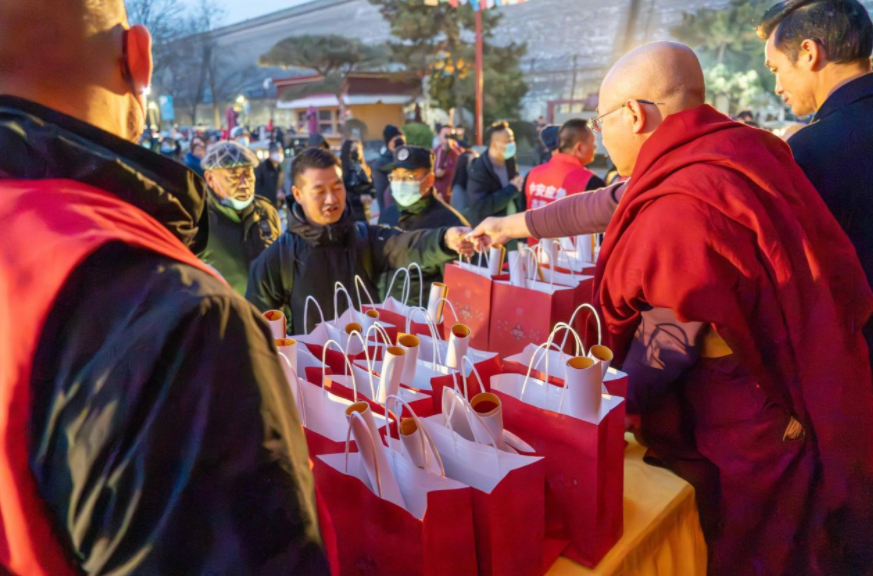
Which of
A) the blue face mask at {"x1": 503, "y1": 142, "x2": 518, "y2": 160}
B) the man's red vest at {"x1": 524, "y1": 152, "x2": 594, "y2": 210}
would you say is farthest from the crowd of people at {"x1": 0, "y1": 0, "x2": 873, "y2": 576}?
the blue face mask at {"x1": 503, "y1": 142, "x2": 518, "y2": 160}

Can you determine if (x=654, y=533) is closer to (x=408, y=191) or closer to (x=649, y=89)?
(x=649, y=89)

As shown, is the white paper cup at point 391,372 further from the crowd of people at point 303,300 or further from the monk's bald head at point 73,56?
the monk's bald head at point 73,56

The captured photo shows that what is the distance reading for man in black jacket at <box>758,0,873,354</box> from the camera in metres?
1.41

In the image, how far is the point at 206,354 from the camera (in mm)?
496

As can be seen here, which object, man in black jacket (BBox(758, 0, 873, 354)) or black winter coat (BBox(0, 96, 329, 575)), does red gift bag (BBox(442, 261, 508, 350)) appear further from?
black winter coat (BBox(0, 96, 329, 575))

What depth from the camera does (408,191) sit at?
2.83 m

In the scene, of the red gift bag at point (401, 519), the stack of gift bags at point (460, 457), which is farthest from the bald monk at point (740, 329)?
the red gift bag at point (401, 519)

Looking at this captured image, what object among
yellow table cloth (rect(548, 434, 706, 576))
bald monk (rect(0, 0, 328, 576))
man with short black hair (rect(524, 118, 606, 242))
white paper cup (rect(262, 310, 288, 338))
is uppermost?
man with short black hair (rect(524, 118, 606, 242))

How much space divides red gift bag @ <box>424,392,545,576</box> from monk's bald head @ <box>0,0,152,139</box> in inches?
25.2

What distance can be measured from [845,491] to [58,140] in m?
1.47

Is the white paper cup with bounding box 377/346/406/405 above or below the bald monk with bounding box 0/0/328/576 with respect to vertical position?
below

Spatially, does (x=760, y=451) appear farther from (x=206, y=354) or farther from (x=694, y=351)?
(x=206, y=354)

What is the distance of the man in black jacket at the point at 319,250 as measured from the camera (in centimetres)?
202

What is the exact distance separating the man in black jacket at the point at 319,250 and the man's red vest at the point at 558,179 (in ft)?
4.28
